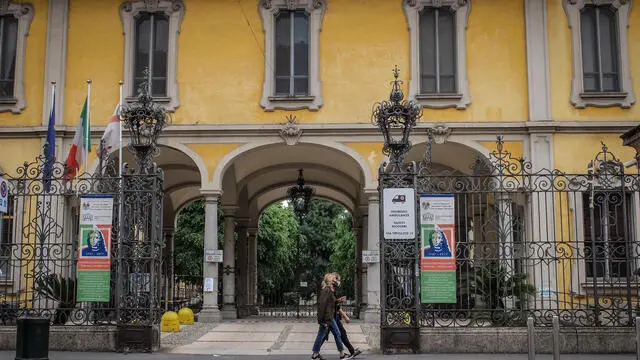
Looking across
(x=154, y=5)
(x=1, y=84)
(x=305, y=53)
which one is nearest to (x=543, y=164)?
(x=305, y=53)

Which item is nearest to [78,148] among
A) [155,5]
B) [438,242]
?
[155,5]

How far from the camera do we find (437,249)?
1409cm

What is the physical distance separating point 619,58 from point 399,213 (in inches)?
446

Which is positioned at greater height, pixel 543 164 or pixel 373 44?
pixel 373 44

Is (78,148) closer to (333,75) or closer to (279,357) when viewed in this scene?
(333,75)

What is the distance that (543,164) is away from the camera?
21859 mm

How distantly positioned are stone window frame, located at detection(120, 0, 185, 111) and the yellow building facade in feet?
0.13

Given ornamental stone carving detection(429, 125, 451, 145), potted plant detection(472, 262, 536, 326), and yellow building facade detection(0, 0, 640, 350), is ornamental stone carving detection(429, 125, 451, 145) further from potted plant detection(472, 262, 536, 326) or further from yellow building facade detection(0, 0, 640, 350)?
potted plant detection(472, 262, 536, 326)

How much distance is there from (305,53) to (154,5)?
461cm

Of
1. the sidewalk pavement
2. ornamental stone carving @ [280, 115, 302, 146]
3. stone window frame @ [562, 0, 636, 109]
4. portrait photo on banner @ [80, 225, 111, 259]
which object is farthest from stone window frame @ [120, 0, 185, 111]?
stone window frame @ [562, 0, 636, 109]

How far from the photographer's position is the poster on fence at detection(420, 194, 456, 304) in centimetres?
1396

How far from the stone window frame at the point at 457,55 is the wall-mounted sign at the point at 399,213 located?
27.6 ft

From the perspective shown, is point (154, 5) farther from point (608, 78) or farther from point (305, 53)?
point (608, 78)

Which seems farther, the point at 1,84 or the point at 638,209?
the point at 1,84
